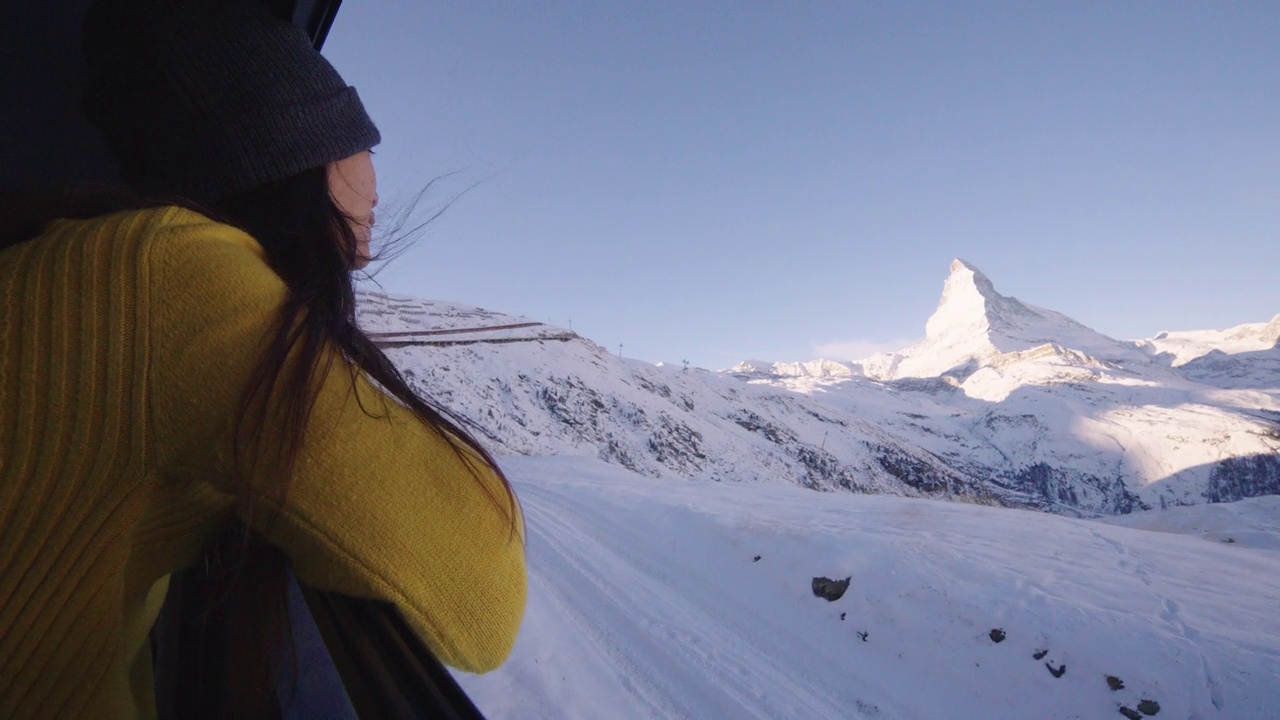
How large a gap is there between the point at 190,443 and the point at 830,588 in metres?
8.78

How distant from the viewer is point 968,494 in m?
52.0

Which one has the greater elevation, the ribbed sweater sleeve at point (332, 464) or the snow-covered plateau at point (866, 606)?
the ribbed sweater sleeve at point (332, 464)

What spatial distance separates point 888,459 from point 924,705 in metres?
50.1

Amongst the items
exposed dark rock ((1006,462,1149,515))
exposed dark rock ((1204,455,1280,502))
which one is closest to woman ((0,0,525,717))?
exposed dark rock ((1006,462,1149,515))

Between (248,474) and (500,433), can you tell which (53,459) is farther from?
(500,433)

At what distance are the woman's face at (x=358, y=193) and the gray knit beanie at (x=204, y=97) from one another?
2.1 inches

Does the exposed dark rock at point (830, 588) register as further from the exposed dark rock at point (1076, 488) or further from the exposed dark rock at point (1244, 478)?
the exposed dark rock at point (1244, 478)

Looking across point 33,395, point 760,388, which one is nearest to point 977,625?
point 33,395

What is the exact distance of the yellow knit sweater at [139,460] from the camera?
709 millimetres

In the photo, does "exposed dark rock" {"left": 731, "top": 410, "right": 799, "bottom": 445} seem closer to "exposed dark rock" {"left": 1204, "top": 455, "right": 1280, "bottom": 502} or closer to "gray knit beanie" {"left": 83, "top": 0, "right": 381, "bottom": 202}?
"gray knit beanie" {"left": 83, "top": 0, "right": 381, "bottom": 202}

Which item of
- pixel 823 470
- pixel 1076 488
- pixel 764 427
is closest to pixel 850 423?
pixel 764 427

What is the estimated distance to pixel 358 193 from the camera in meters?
1.36

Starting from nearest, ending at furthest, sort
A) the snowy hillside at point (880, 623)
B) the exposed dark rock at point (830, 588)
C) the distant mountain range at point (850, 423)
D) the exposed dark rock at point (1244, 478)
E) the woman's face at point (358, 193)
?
the woman's face at point (358, 193) → the snowy hillside at point (880, 623) → the exposed dark rock at point (830, 588) → the distant mountain range at point (850, 423) → the exposed dark rock at point (1244, 478)

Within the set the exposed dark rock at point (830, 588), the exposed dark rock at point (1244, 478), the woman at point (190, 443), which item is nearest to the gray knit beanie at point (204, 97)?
the woman at point (190, 443)
